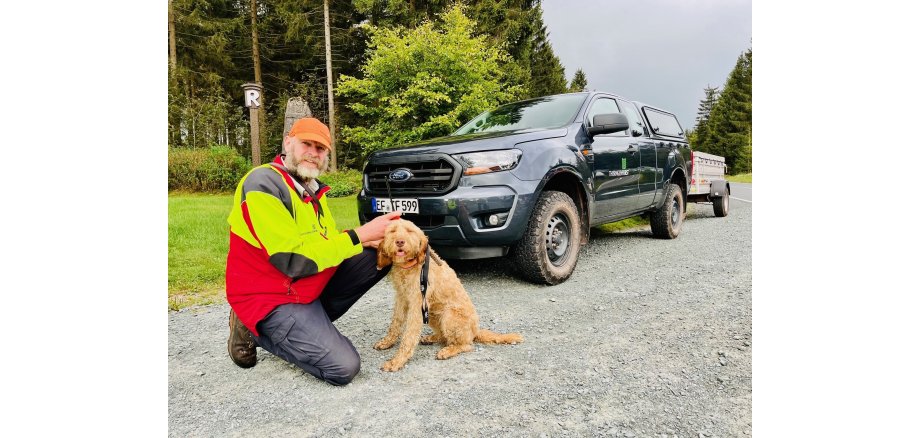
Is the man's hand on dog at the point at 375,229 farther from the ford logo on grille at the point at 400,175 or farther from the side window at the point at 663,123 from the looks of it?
the side window at the point at 663,123

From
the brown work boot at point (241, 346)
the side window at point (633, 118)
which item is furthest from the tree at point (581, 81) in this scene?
the brown work boot at point (241, 346)

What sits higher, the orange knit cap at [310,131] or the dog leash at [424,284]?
the orange knit cap at [310,131]

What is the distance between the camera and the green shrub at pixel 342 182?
21.6 ft

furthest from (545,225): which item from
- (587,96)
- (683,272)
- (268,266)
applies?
(268,266)

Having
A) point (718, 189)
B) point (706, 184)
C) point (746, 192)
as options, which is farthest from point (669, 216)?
point (746, 192)

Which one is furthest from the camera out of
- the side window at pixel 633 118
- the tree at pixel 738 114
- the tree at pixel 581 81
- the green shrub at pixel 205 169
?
the side window at pixel 633 118

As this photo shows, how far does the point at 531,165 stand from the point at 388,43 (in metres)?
7.31

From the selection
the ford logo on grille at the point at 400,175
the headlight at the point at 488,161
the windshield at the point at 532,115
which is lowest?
the ford logo on grille at the point at 400,175

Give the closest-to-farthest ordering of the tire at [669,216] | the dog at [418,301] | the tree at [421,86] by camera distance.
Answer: the dog at [418,301]
the tire at [669,216]
the tree at [421,86]

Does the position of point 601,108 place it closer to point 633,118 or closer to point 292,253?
point 633,118

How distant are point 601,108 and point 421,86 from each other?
4569 mm

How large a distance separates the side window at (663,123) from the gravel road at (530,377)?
2666mm

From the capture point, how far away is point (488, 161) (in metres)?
3.05

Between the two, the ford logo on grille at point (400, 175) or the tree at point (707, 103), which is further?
the ford logo on grille at point (400, 175)
